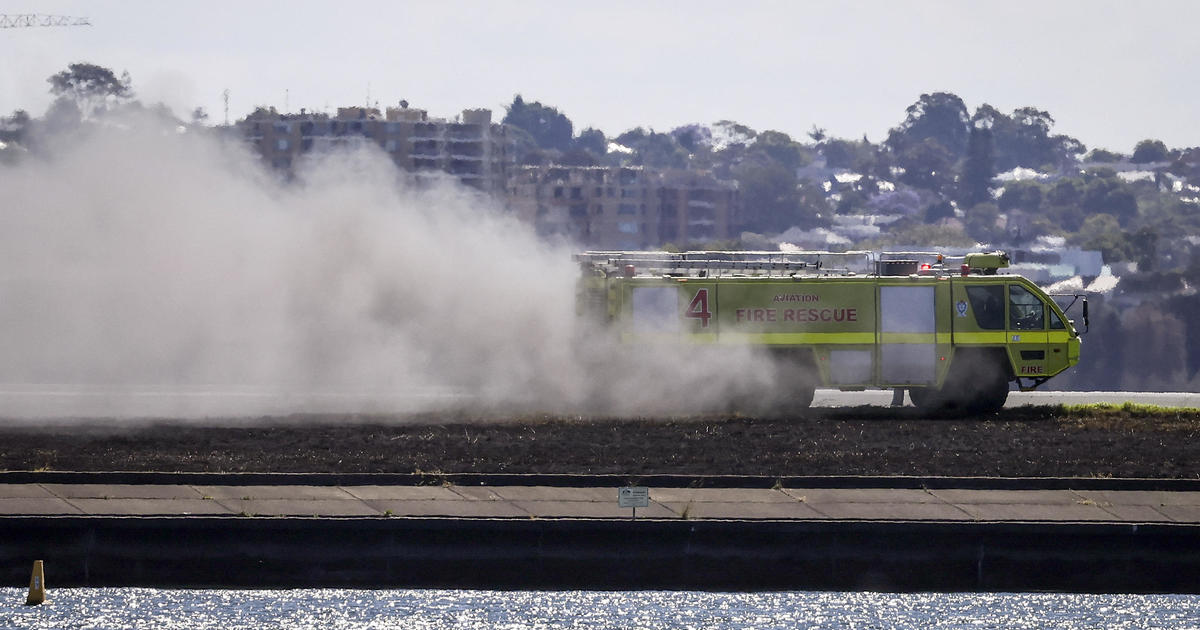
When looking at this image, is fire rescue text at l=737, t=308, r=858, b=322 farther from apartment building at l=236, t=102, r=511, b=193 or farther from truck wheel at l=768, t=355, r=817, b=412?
apartment building at l=236, t=102, r=511, b=193

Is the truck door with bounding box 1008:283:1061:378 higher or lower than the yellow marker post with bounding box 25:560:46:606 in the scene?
higher

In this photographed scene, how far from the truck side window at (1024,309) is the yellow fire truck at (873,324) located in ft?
0.07

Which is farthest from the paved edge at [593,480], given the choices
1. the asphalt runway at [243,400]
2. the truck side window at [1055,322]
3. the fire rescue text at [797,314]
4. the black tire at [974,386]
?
the truck side window at [1055,322]

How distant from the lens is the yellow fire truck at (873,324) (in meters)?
35.7

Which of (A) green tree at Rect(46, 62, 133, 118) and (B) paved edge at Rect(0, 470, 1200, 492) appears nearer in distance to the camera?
(B) paved edge at Rect(0, 470, 1200, 492)

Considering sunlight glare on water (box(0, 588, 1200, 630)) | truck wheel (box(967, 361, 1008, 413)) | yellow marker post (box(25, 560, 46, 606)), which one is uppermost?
truck wheel (box(967, 361, 1008, 413))

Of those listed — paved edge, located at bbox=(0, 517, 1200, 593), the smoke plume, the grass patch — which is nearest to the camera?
paved edge, located at bbox=(0, 517, 1200, 593)

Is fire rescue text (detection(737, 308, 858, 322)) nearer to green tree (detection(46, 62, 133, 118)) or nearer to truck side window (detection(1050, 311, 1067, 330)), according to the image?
truck side window (detection(1050, 311, 1067, 330))

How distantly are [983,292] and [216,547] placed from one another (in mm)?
18550

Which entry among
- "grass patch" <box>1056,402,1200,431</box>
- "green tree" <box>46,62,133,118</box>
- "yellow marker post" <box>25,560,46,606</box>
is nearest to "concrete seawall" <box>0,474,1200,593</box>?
"yellow marker post" <box>25,560,46,606</box>

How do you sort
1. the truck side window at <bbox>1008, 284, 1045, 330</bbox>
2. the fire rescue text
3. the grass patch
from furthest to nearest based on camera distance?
the truck side window at <bbox>1008, 284, 1045, 330</bbox>, the fire rescue text, the grass patch

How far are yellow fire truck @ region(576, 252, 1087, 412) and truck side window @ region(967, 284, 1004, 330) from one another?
0.02m

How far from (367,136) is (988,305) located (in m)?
163

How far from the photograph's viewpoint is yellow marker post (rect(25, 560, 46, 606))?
22719mm
